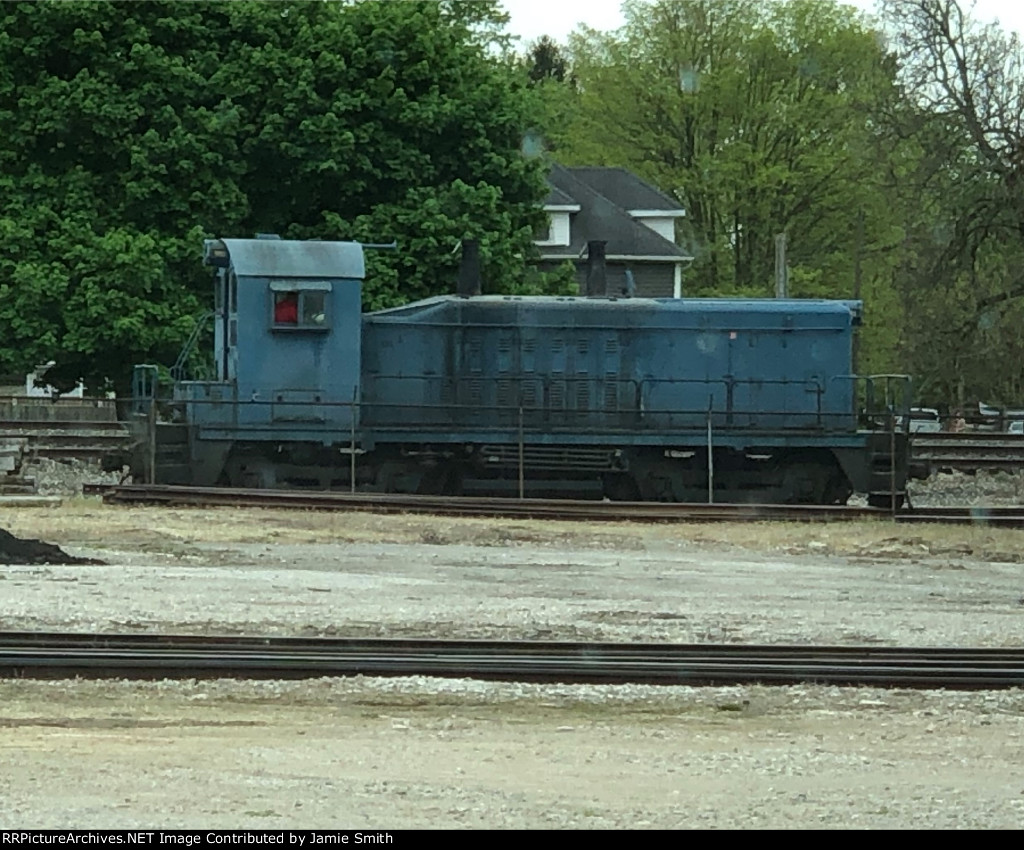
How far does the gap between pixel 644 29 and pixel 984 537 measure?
142 ft

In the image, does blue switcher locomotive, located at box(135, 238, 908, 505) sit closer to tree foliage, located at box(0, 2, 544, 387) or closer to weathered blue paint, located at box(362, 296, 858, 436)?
weathered blue paint, located at box(362, 296, 858, 436)

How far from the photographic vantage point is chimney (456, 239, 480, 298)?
28109mm

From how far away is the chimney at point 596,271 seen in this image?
28684 mm

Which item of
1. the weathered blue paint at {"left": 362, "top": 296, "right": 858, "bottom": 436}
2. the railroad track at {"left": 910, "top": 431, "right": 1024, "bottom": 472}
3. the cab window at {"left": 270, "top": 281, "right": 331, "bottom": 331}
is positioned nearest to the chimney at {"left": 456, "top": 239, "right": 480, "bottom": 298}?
the weathered blue paint at {"left": 362, "top": 296, "right": 858, "bottom": 436}

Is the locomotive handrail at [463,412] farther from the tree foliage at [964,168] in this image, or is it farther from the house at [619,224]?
the house at [619,224]

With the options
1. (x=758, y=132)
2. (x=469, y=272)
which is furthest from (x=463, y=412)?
(x=758, y=132)

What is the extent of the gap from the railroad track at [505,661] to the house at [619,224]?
141 ft

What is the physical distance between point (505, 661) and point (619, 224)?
48.8m

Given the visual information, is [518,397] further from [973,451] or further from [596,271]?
[973,451]

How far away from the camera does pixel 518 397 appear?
2711cm

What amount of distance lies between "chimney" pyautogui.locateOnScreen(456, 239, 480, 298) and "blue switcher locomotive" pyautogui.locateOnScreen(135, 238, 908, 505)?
80cm

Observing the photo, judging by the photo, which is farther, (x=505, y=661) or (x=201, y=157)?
(x=201, y=157)

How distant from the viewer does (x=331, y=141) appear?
34.7m

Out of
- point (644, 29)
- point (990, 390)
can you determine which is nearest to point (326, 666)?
point (990, 390)
